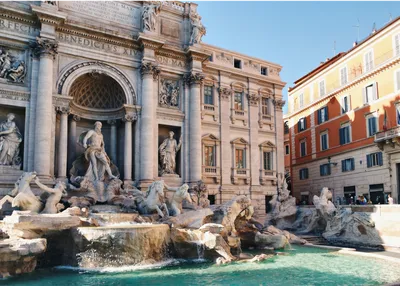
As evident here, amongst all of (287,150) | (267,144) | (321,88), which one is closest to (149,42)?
(267,144)

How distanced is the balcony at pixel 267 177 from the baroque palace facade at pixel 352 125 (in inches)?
209

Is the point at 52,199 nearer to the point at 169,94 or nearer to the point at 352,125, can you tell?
the point at 169,94

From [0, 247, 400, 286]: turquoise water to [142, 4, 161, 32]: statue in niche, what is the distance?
13291 mm

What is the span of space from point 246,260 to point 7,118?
1257cm

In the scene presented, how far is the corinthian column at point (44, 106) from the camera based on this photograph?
58.7ft

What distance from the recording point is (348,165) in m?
28.4

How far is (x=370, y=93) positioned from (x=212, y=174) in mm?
12290

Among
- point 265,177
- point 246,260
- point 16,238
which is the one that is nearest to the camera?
point 16,238

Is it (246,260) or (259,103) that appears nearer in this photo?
(246,260)

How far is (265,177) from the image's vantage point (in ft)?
85.6

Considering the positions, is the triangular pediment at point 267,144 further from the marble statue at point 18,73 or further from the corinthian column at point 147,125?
the marble statue at point 18,73

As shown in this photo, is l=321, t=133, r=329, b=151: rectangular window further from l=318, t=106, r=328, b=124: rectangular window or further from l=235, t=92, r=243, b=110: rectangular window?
l=235, t=92, r=243, b=110: rectangular window

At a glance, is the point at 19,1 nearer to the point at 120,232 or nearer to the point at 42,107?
the point at 42,107

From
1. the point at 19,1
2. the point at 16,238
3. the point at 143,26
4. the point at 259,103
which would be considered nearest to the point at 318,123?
the point at 259,103
